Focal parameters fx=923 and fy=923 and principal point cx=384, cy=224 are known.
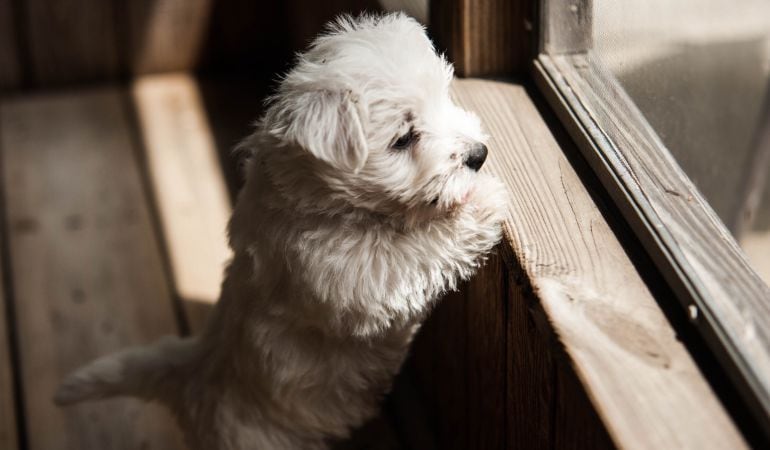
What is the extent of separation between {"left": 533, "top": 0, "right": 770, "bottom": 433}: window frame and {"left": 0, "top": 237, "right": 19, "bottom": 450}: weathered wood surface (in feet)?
4.47

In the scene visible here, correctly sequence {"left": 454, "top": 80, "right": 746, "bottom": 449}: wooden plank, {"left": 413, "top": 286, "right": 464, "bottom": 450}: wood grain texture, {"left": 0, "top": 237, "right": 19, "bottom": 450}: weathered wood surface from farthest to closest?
1. {"left": 0, "top": 237, "right": 19, "bottom": 450}: weathered wood surface
2. {"left": 413, "top": 286, "right": 464, "bottom": 450}: wood grain texture
3. {"left": 454, "top": 80, "right": 746, "bottom": 449}: wooden plank

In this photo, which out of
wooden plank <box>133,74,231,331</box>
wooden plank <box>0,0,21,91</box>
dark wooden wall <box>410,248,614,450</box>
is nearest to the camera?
dark wooden wall <box>410,248,614,450</box>

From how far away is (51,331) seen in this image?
7.36 ft

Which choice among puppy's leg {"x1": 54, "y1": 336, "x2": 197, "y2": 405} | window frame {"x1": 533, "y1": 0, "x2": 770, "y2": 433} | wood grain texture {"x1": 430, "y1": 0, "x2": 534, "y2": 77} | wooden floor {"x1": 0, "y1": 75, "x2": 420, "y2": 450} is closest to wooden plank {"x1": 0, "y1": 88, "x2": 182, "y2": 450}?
wooden floor {"x1": 0, "y1": 75, "x2": 420, "y2": 450}

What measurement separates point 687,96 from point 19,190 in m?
1.98

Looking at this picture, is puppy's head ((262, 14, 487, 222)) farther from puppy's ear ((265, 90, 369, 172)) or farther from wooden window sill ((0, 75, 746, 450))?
wooden window sill ((0, 75, 746, 450))

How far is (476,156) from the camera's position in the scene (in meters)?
1.26

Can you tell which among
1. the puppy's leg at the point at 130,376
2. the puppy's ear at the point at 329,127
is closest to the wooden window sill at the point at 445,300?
the puppy's ear at the point at 329,127

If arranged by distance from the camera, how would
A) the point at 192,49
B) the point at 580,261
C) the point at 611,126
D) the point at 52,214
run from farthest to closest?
1. the point at 192,49
2. the point at 52,214
3. the point at 611,126
4. the point at 580,261

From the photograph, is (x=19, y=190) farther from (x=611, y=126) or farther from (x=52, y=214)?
(x=611, y=126)

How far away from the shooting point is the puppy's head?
3.99ft

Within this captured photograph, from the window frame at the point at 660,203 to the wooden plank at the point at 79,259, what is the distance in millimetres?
1159

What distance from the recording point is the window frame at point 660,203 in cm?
96

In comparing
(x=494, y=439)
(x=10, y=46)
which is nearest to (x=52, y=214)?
(x=10, y=46)
